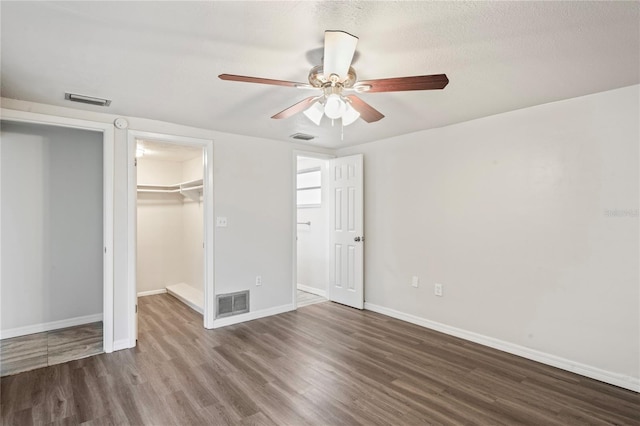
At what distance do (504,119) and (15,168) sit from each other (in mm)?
5092

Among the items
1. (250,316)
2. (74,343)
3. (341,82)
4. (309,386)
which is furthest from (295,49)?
(74,343)

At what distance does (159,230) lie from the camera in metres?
5.50

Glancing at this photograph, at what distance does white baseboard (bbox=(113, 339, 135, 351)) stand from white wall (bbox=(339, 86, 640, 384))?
2961 millimetres

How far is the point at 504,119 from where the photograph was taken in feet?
10.6

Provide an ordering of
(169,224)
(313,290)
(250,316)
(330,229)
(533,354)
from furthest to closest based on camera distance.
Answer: (169,224)
(313,290)
(330,229)
(250,316)
(533,354)

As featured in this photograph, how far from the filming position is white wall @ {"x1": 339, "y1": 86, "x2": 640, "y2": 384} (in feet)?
8.63

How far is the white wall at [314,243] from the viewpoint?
5309mm

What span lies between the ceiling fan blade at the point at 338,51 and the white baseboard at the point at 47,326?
4167 mm

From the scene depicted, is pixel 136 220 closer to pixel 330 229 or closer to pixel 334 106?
pixel 334 106

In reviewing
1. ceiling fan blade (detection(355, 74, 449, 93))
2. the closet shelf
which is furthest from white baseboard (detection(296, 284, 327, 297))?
ceiling fan blade (detection(355, 74, 449, 93))

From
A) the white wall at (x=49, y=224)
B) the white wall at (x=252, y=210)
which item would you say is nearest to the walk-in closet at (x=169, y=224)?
the white wall at (x=49, y=224)

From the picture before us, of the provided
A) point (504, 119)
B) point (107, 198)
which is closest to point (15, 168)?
point (107, 198)

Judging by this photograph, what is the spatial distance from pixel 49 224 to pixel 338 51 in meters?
3.97

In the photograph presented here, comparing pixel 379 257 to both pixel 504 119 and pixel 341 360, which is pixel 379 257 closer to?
pixel 341 360
